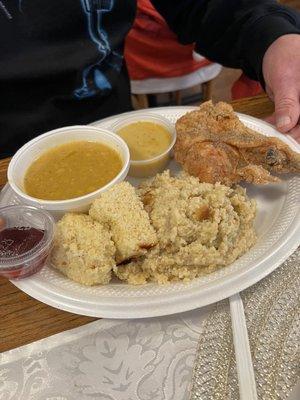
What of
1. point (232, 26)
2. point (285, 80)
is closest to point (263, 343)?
point (285, 80)

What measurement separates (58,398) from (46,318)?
0.24 meters

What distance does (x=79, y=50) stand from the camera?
1.80m

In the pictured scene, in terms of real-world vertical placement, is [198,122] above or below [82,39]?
below

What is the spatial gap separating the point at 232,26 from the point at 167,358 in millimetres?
1570

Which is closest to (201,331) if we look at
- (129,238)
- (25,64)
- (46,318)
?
(129,238)

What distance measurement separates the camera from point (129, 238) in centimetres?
123

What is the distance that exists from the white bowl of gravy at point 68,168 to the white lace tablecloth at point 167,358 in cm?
41

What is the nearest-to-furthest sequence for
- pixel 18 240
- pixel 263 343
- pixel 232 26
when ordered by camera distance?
pixel 263 343
pixel 18 240
pixel 232 26

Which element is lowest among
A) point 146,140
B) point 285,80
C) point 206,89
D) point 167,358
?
point 206,89

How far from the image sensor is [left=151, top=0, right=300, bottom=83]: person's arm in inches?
72.7

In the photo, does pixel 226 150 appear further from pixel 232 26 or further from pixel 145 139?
pixel 232 26

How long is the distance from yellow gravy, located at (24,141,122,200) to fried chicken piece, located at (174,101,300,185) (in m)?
0.27

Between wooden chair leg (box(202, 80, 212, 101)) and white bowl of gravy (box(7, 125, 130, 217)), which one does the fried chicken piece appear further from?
wooden chair leg (box(202, 80, 212, 101))

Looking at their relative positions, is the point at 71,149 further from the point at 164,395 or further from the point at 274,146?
the point at 164,395
